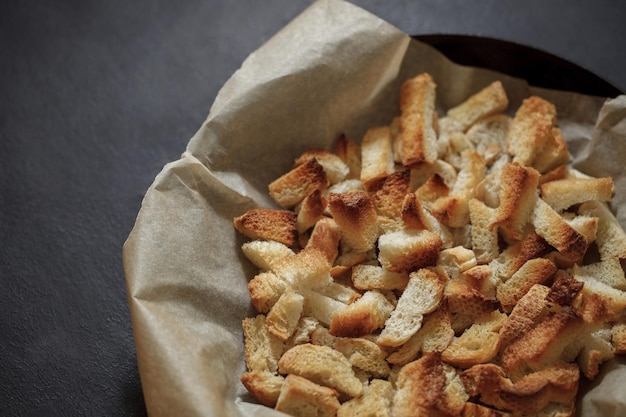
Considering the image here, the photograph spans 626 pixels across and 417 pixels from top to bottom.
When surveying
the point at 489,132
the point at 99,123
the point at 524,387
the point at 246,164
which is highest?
the point at 99,123

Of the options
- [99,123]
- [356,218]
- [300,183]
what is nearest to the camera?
[356,218]

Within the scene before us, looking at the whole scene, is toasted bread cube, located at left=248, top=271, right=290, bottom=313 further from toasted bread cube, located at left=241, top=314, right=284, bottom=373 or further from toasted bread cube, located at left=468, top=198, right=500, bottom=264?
toasted bread cube, located at left=468, top=198, right=500, bottom=264

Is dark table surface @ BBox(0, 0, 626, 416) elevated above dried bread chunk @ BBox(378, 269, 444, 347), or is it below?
above

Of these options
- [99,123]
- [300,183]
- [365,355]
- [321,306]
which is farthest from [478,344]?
[99,123]

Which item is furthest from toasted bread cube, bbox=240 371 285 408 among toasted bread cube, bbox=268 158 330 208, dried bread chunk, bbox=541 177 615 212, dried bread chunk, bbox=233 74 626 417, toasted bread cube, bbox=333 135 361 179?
dried bread chunk, bbox=541 177 615 212

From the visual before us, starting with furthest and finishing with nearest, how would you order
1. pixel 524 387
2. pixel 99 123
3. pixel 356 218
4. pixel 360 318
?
pixel 99 123
pixel 356 218
pixel 360 318
pixel 524 387

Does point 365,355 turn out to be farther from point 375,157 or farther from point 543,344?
point 375,157

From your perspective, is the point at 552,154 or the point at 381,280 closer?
the point at 381,280

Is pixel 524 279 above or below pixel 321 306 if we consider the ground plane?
below

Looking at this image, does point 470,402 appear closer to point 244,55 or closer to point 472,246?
point 472,246
